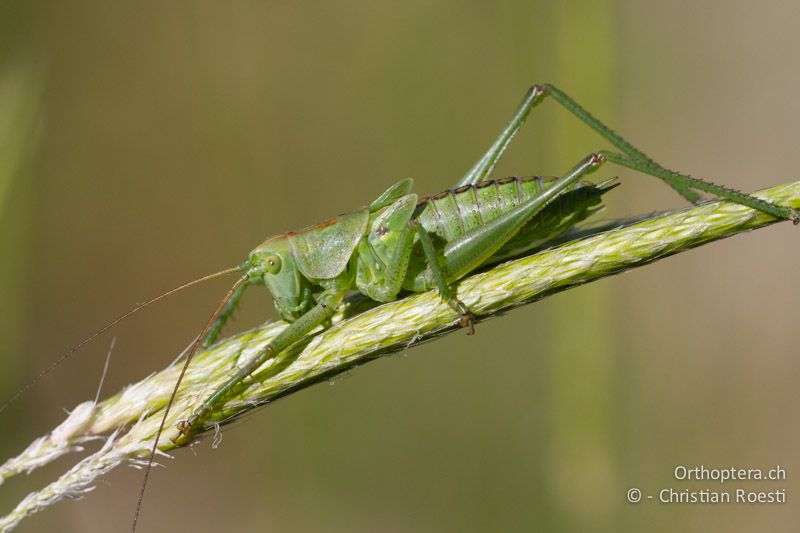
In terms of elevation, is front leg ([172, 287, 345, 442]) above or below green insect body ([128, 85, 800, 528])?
below

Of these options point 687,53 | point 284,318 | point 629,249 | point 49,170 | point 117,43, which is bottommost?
point 629,249

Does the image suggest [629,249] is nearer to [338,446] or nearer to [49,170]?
[338,446]

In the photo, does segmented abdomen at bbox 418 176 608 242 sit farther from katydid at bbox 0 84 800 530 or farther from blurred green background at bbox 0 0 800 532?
blurred green background at bbox 0 0 800 532

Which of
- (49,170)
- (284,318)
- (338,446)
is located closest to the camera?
(284,318)

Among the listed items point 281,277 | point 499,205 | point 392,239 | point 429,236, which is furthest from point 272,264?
point 499,205

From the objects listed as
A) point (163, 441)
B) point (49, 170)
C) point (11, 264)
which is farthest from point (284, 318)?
point (49, 170)

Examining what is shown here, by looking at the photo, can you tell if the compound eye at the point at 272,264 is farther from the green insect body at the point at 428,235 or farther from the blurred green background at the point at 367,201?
the blurred green background at the point at 367,201

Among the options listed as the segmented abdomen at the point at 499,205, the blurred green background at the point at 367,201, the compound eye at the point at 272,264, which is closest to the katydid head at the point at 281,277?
the compound eye at the point at 272,264

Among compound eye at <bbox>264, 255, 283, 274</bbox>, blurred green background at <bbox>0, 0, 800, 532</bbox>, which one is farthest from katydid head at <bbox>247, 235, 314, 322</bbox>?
blurred green background at <bbox>0, 0, 800, 532</bbox>

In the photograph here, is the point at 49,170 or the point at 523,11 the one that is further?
the point at 49,170
